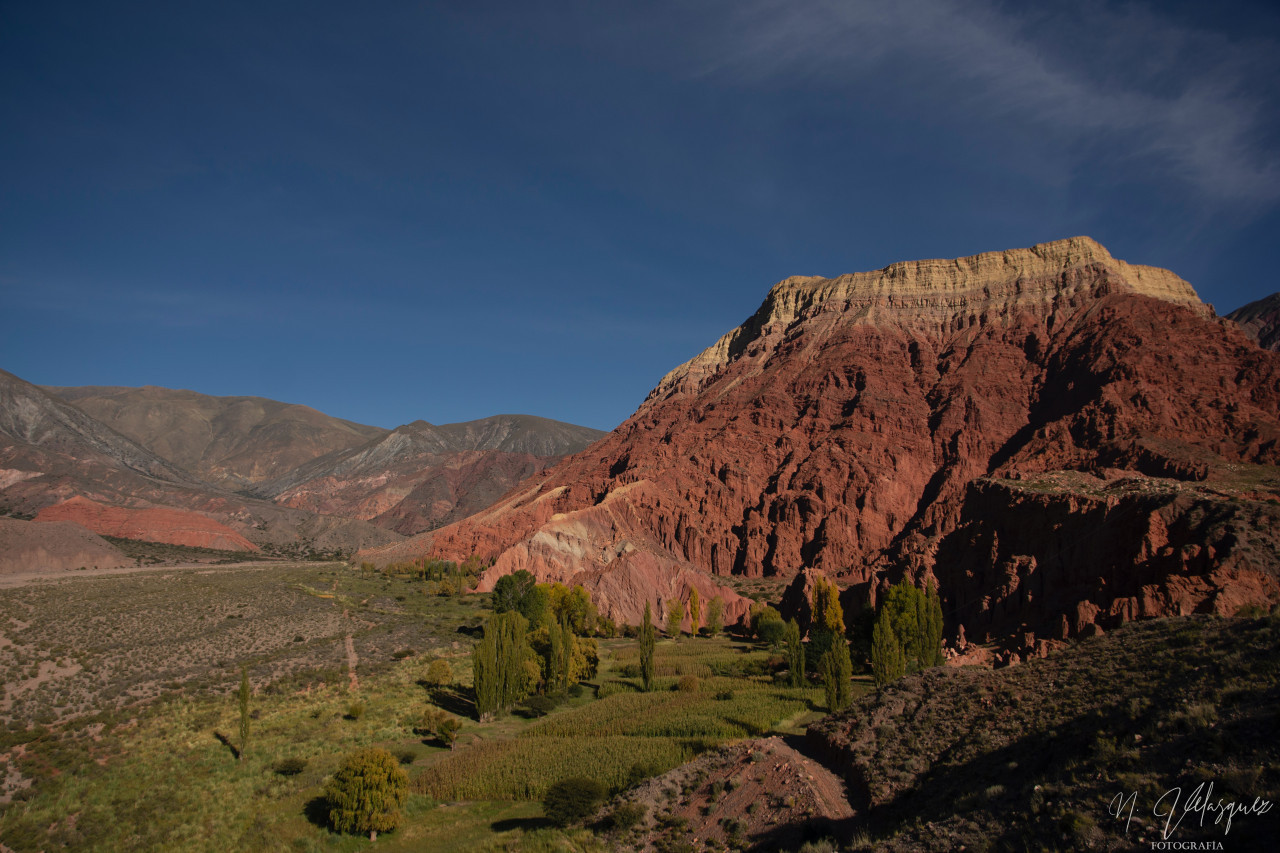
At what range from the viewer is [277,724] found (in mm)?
33750

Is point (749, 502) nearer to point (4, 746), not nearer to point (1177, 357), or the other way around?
point (1177, 357)

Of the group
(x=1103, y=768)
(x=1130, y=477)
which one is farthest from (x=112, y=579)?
(x=1130, y=477)

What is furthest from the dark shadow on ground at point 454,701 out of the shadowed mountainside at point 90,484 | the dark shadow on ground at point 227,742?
the shadowed mountainside at point 90,484

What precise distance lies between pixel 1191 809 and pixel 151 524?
147716 millimetres

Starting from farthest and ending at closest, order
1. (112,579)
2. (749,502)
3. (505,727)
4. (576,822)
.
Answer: (749,502)
(112,579)
(505,727)
(576,822)

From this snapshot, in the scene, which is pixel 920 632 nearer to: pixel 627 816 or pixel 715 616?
pixel 627 816

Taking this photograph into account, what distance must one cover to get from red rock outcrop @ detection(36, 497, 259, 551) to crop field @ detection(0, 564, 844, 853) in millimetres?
66667

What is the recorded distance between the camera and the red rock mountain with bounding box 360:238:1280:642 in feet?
135

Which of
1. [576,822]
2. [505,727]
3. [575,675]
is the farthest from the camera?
[575,675]

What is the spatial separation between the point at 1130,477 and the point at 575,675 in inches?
1886

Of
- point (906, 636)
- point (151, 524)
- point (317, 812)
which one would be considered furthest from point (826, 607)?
point (151, 524)

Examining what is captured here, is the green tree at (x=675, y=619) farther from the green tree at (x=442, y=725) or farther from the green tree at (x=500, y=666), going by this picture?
the green tree at (x=442, y=725)

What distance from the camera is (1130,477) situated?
188 ft

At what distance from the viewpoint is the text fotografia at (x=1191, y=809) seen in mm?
9992
